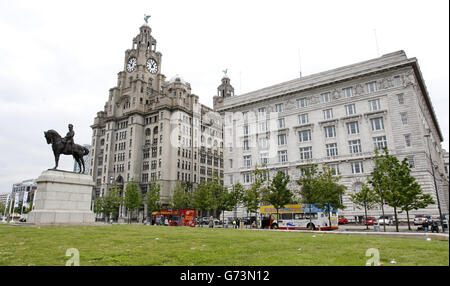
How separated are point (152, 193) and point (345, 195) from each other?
4320 cm

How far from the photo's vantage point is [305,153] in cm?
5766

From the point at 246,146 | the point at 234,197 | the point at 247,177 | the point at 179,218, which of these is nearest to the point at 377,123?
the point at 246,146

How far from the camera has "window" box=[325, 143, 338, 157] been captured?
54594 mm

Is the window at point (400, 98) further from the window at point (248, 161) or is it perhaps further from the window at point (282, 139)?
the window at point (248, 161)

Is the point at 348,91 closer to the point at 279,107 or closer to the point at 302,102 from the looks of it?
the point at 302,102

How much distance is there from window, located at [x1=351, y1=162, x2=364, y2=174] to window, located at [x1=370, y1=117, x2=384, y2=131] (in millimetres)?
6935

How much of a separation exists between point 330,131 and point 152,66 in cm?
6977

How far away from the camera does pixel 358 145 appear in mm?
52312

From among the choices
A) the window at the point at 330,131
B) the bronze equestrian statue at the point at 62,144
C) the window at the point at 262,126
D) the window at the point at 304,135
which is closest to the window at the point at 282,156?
the window at the point at 304,135

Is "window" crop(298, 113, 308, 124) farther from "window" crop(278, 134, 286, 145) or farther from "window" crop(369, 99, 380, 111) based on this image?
"window" crop(369, 99, 380, 111)

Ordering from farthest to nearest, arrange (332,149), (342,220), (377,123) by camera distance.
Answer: (332,149) < (377,123) < (342,220)

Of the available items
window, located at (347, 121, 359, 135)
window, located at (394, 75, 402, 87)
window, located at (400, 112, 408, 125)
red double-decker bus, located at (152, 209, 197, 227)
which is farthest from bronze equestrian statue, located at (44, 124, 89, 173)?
window, located at (394, 75, 402, 87)
